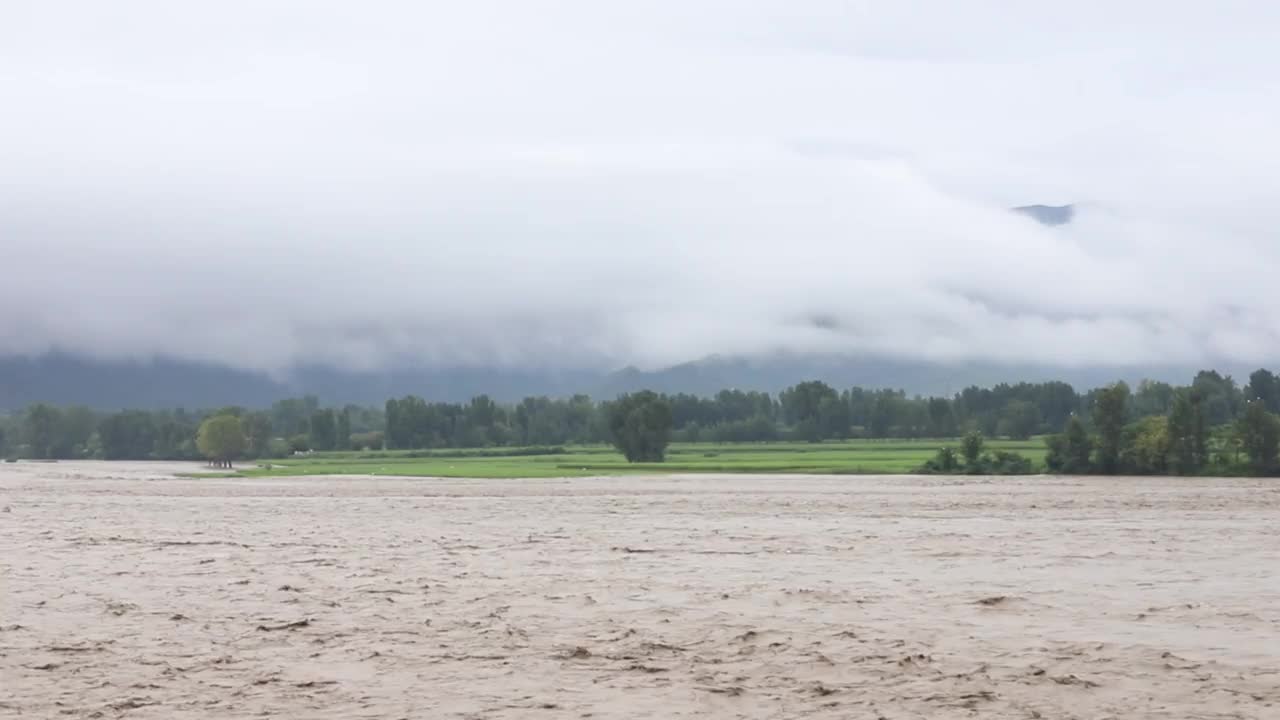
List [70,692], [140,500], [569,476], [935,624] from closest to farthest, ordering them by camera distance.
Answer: [70,692] → [935,624] → [140,500] → [569,476]

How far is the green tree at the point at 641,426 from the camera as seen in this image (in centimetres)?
17725

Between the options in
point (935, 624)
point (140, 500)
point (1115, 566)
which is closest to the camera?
point (935, 624)

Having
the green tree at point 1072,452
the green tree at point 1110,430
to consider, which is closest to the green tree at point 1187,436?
the green tree at point 1110,430

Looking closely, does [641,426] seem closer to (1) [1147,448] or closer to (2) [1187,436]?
(1) [1147,448]

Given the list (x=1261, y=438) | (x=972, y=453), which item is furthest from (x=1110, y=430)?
(x=1261, y=438)

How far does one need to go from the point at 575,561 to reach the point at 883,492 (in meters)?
55.9

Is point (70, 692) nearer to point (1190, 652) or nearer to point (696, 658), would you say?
point (696, 658)

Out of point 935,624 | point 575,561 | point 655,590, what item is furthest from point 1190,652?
point 575,561

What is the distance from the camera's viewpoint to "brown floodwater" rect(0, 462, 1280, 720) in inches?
829

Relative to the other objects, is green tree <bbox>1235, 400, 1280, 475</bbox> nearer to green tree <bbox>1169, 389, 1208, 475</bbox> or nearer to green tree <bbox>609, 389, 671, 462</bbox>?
green tree <bbox>1169, 389, 1208, 475</bbox>

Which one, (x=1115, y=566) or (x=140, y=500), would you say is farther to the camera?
(x=140, y=500)

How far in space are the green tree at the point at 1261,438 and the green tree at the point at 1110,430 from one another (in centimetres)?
1236

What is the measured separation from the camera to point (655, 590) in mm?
34812

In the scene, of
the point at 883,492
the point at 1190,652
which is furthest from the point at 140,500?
the point at 1190,652
